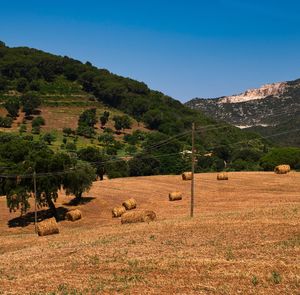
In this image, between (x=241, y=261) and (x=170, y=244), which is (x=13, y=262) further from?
(x=241, y=261)

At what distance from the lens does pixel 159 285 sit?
65.7ft

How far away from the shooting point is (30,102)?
186 metres

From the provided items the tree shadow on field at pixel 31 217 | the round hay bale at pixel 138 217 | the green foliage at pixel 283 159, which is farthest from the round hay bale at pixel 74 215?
the green foliage at pixel 283 159

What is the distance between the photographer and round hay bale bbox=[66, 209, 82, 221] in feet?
188

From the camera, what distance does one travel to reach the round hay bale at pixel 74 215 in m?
57.3

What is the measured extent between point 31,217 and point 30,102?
132398 mm

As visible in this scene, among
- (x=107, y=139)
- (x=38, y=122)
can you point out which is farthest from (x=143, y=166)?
(x=38, y=122)

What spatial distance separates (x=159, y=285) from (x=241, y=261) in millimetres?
5147

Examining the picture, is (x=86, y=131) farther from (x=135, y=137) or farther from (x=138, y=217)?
(x=138, y=217)

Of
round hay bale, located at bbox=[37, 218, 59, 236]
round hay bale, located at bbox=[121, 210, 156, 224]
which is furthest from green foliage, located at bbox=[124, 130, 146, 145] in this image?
round hay bale, located at bbox=[121, 210, 156, 224]

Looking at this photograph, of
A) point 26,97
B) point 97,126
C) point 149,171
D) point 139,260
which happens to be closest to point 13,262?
point 139,260

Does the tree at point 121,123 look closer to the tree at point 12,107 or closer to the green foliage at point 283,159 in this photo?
the tree at point 12,107

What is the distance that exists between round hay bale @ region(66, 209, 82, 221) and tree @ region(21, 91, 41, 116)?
134 metres

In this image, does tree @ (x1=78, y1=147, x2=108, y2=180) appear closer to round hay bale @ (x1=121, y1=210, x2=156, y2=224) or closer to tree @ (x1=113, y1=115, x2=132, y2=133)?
round hay bale @ (x1=121, y1=210, x2=156, y2=224)
